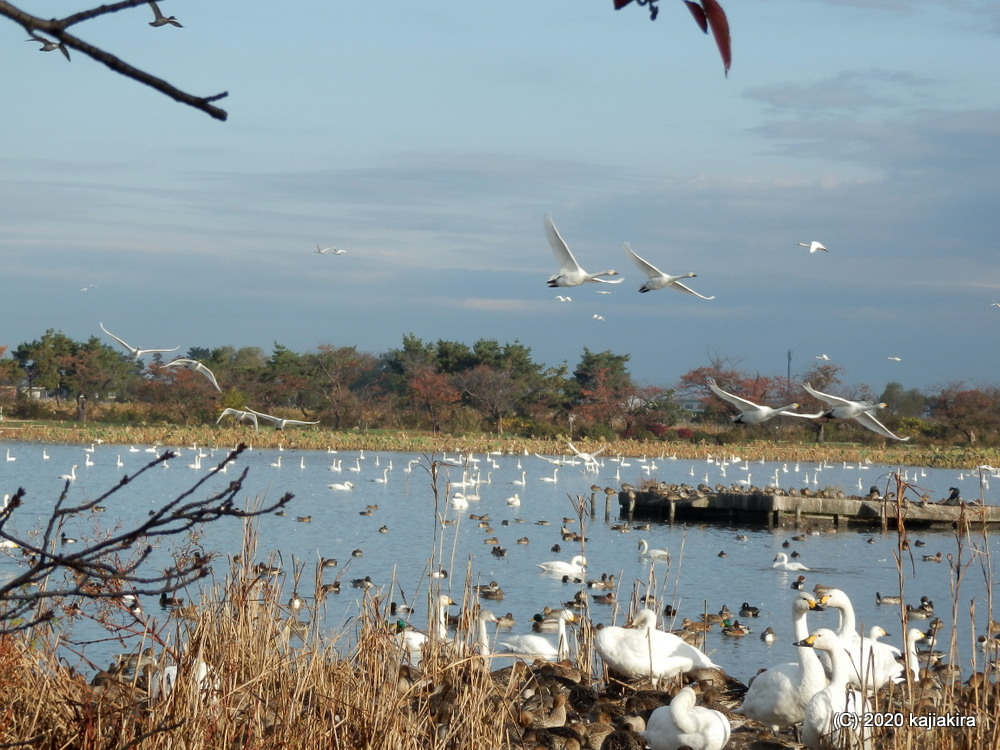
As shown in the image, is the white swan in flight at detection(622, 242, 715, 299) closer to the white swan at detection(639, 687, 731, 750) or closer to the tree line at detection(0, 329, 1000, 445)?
the white swan at detection(639, 687, 731, 750)

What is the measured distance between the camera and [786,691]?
686 centimetres

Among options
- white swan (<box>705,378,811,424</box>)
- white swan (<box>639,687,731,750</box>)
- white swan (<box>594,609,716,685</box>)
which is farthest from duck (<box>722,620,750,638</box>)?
white swan (<box>639,687,731,750</box>)

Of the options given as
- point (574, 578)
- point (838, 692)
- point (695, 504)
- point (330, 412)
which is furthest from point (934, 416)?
point (838, 692)

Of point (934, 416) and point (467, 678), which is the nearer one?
point (467, 678)

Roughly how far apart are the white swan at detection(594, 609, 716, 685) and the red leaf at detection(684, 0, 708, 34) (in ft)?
22.5

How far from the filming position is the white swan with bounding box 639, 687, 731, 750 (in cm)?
596

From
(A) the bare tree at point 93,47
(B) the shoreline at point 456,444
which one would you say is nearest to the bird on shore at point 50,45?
(A) the bare tree at point 93,47

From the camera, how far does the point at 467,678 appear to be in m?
6.10

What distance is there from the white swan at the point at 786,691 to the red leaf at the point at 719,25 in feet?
20.3

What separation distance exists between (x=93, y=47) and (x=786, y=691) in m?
6.41

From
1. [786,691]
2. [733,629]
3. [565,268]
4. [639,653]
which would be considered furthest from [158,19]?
[733,629]

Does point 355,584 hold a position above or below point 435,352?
below

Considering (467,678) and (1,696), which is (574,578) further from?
(1,696)

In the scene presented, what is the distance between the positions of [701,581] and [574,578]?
7.54 ft
